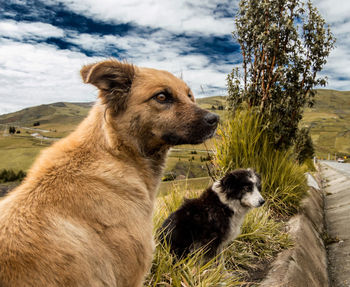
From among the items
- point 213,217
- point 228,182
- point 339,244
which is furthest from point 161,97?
point 339,244

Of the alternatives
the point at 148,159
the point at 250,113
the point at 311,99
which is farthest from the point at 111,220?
the point at 311,99

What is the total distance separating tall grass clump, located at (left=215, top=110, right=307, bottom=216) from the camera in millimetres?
6336

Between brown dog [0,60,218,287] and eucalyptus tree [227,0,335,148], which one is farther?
eucalyptus tree [227,0,335,148]

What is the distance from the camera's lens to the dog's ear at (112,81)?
7.50 ft

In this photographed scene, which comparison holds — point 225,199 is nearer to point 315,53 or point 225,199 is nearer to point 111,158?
point 111,158

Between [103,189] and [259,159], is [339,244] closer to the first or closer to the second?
[259,159]

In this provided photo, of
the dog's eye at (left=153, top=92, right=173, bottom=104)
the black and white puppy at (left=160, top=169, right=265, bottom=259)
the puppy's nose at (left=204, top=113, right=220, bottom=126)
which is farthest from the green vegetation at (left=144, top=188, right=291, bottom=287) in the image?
the dog's eye at (left=153, top=92, right=173, bottom=104)

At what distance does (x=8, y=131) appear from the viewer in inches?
5428

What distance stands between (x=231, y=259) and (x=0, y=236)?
136 inches

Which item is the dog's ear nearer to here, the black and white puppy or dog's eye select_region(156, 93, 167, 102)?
dog's eye select_region(156, 93, 167, 102)

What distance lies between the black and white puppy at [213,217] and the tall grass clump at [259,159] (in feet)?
5.28

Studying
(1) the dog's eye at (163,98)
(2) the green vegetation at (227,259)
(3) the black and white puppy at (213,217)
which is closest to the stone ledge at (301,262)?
(2) the green vegetation at (227,259)

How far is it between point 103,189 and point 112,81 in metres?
1.01

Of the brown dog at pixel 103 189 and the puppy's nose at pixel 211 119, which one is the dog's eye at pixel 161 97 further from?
the puppy's nose at pixel 211 119
